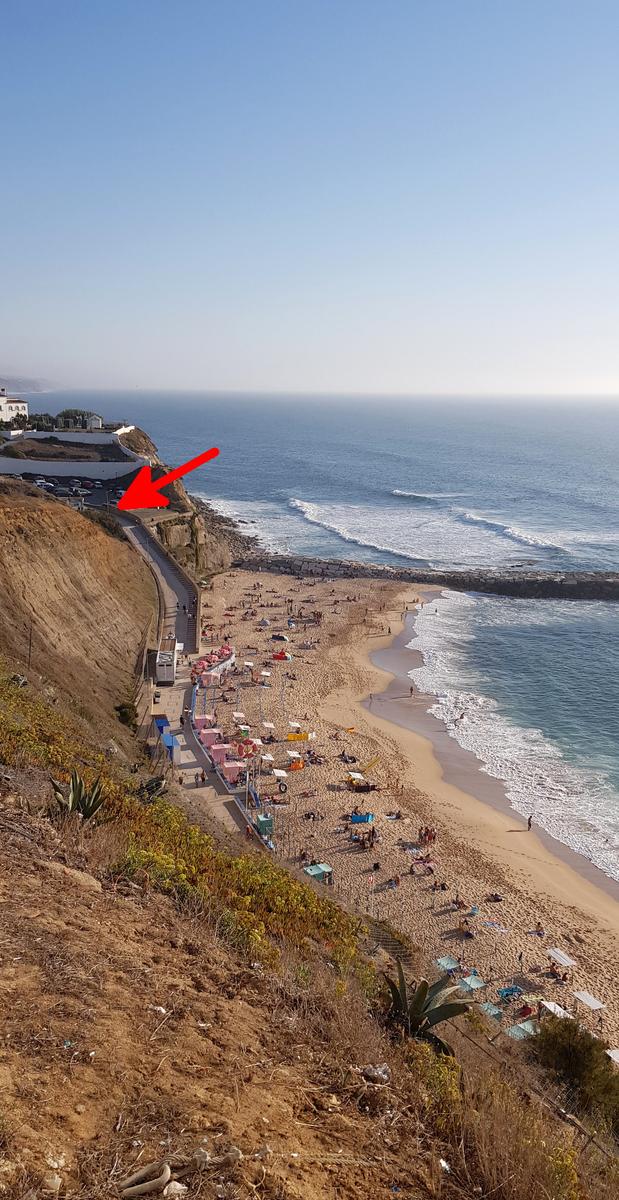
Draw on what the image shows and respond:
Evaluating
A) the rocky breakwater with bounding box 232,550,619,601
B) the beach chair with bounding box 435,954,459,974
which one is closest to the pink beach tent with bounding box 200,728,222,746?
the beach chair with bounding box 435,954,459,974

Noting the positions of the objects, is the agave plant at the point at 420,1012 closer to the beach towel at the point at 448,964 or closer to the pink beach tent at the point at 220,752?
the beach towel at the point at 448,964

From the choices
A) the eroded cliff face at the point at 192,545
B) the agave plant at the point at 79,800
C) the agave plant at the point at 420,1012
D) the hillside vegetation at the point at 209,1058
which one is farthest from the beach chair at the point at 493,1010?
the eroded cliff face at the point at 192,545

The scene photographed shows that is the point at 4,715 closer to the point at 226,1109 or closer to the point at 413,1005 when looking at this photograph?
the point at 413,1005

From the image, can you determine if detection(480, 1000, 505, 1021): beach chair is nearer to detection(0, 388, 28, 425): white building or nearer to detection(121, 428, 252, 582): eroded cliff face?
detection(121, 428, 252, 582): eroded cliff face

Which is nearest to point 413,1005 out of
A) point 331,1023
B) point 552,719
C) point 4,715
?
point 331,1023

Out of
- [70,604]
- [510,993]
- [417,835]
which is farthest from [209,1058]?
[70,604]

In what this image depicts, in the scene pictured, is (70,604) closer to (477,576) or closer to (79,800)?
(79,800)
